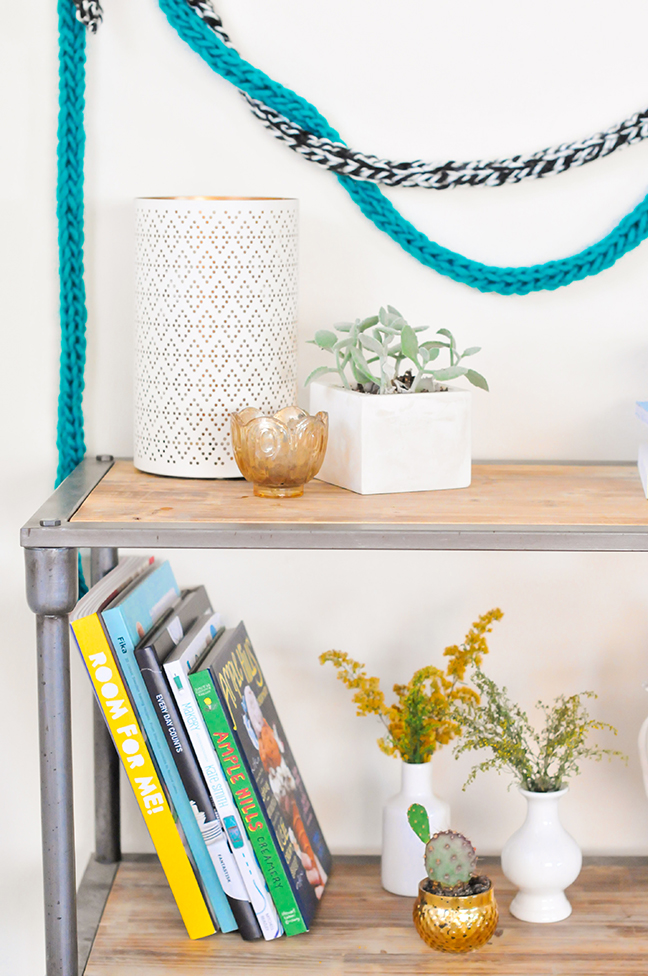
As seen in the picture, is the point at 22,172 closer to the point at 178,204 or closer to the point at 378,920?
the point at 178,204

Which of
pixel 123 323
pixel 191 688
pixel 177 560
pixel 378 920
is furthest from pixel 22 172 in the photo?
pixel 378 920

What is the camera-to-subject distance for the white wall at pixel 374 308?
3.44 ft

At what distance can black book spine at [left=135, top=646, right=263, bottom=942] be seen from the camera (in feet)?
2.96

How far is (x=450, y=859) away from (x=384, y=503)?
34 centimetres

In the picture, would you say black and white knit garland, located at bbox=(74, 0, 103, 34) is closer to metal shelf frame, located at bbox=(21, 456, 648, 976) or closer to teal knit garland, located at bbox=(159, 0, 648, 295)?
teal knit garland, located at bbox=(159, 0, 648, 295)

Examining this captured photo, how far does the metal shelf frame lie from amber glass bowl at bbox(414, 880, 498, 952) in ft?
1.06

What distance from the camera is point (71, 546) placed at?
0.79 m

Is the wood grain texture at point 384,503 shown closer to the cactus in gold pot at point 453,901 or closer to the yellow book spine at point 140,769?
the yellow book spine at point 140,769

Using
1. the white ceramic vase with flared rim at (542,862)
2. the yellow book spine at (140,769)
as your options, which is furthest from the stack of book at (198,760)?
the white ceramic vase with flared rim at (542,862)

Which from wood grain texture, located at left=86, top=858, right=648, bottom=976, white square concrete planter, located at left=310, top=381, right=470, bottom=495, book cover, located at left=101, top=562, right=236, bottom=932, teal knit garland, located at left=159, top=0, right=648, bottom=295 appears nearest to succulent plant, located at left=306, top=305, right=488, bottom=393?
white square concrete planter, located at left=310, top=381, right=470, bottom=495

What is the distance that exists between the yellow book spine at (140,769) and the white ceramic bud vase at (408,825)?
0.20 metres

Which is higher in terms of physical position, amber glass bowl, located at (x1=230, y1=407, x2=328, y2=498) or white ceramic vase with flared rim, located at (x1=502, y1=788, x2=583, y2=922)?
amber glass bowl, located at (x1=230, y1=407, x2=328, y2=498)

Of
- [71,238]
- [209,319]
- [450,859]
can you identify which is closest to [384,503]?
[209,319]

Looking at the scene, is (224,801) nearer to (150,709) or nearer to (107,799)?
(150,709)
